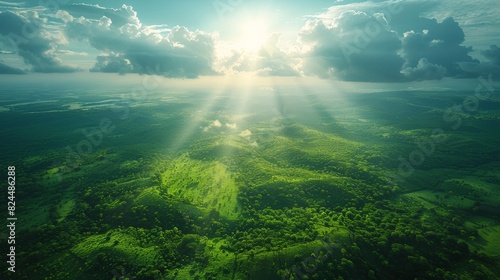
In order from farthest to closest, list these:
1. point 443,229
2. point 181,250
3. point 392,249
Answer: point 443,229, point 181,250, point 392,249

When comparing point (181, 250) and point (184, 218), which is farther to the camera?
point (184, 218)

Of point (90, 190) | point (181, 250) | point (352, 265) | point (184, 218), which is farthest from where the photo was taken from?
point (90, 190)

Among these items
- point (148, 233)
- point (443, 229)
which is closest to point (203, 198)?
point (148, 233)

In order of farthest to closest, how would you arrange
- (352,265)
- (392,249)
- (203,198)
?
(203,198), (392,249), (352,265)

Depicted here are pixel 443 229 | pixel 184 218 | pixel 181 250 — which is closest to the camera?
pixel 181 250

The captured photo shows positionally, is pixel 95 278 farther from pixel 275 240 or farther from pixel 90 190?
pixel 90 190

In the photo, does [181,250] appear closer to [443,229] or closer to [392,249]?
[392,249]

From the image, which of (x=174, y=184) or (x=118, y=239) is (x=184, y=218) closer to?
(x=118, y=239)

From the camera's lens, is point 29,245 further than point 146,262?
Yes

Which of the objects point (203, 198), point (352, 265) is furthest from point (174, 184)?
point (352, 265)
